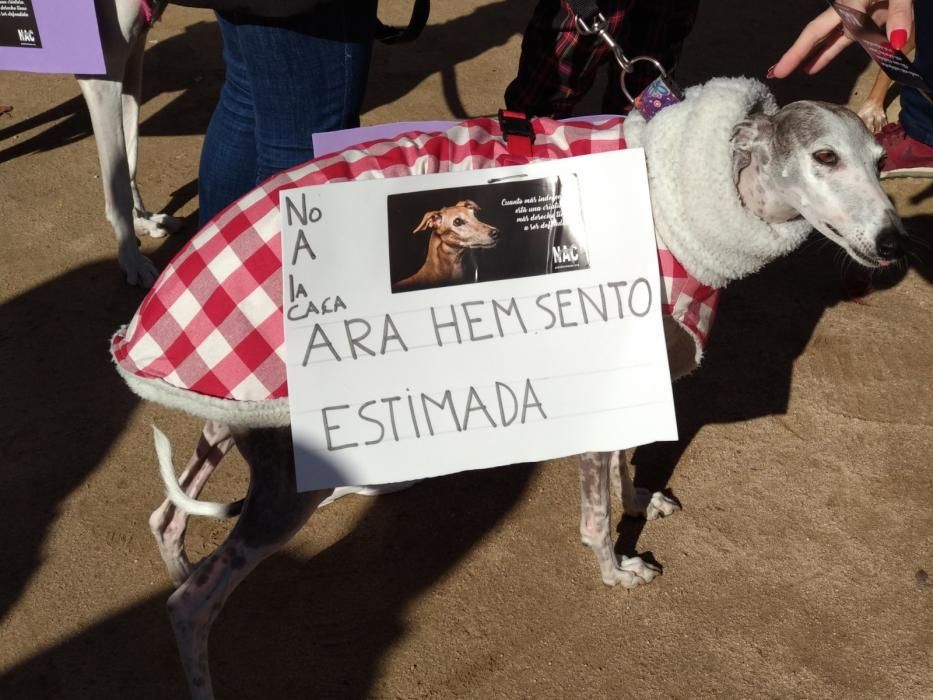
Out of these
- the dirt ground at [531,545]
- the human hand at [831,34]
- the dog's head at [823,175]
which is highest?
the human hand at [831,34]

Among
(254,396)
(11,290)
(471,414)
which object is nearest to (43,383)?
(11,290)

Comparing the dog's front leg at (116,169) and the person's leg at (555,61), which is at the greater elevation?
the person's leg at (555,61)

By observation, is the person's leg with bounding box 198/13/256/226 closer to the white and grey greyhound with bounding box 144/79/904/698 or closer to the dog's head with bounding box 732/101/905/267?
the white and grey greyhound with bounding box 144/79/904/698

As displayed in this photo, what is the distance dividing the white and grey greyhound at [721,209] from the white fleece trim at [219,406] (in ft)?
0.24

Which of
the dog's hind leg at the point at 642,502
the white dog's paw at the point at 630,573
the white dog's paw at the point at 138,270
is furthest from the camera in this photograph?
the white dog's paw at the point at 138,270

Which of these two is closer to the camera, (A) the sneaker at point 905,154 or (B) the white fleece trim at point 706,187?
(B) the white fleece trim at point 706,187

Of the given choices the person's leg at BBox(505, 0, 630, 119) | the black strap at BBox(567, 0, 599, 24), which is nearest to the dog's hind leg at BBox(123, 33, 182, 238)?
the person's leg at BBox(505, 0, 630, 119)

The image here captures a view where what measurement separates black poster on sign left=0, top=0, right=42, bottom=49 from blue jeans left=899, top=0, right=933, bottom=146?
346 cm

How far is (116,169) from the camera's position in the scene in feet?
12.5

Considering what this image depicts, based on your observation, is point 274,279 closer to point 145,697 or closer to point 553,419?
point 553,419

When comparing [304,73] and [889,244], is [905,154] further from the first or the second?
[304,73]

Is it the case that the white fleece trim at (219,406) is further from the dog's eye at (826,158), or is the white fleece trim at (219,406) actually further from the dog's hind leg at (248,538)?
the dog's eye at (826,158)

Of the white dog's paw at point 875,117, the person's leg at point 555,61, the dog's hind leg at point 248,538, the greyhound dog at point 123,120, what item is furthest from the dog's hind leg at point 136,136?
the white dog's paw at point 875,117

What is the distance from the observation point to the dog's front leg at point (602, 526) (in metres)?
2.69
